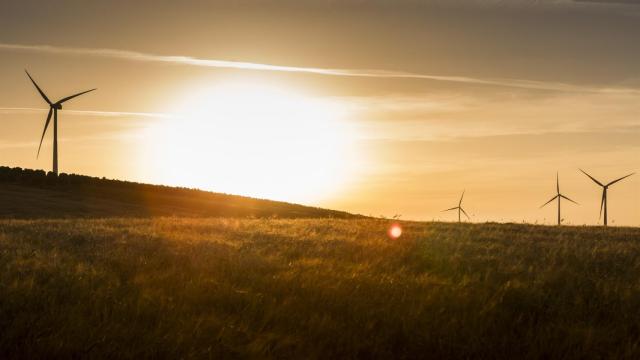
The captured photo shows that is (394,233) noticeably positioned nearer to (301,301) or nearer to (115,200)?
(301,301)

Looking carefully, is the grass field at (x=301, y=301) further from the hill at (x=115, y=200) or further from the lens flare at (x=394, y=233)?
the hill at (x=115, y=200)

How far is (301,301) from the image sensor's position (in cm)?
1131

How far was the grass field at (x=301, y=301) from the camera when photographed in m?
9.33

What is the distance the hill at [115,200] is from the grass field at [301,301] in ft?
88.1

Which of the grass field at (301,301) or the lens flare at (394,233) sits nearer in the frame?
the grass field at (301,301)

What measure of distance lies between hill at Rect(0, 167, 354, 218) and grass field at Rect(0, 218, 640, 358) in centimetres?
2684

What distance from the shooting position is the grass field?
9328 millimetres

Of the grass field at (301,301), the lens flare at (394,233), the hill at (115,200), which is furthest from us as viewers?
the hill at (115,200)

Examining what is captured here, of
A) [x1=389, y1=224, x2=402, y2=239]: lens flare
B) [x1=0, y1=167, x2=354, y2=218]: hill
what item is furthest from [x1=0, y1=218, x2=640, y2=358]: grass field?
[x1=0, y1=167, x2=354, y2=218]: hill

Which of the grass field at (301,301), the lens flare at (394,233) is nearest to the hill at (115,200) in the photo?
the lens flare at (394,233)

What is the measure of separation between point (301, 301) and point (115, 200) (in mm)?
43202

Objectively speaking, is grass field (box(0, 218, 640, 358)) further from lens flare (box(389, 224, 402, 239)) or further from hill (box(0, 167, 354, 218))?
hill (box(0, 167, 354, 218))

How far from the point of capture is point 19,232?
1859 cm

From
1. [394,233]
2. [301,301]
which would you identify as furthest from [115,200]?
[301,301]
